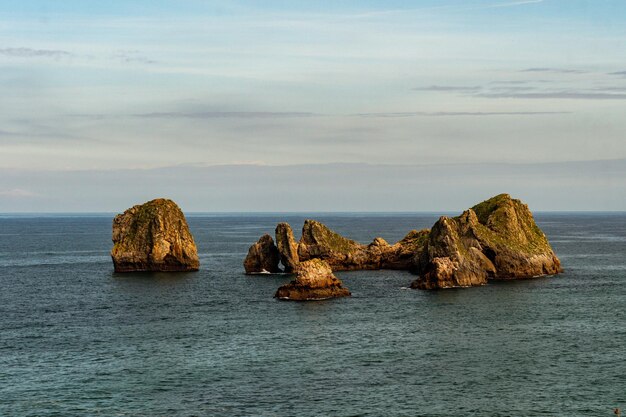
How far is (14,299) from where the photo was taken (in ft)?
348

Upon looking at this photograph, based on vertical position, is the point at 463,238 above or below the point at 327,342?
above

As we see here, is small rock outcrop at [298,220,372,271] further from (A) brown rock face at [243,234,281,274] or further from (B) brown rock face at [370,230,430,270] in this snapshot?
(A) brown rock face at [243,234,281,274]

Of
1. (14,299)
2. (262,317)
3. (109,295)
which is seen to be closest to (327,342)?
(262,317)

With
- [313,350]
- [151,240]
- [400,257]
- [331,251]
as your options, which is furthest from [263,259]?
[313,350]

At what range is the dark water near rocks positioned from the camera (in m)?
54.8

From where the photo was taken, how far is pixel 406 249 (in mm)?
144750

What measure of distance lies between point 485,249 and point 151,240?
58.3 meters

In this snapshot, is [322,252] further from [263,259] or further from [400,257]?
[400,257]

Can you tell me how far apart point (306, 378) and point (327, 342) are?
13.5 metres

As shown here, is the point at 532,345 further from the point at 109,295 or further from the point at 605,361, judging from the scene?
A: the point at 109,295

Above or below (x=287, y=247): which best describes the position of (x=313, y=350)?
below

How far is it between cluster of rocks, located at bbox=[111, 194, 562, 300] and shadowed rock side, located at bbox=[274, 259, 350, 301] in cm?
134

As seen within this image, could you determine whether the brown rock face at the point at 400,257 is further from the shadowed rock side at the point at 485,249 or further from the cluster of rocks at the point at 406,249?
the shadowed rock side at the point at 485,249

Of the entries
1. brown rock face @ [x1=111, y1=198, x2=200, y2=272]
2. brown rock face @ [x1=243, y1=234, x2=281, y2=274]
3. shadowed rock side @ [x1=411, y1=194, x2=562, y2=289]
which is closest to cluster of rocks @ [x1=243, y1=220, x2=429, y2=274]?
brown rock face @ [x1=243, y1=234, x2=281, y2=274]
